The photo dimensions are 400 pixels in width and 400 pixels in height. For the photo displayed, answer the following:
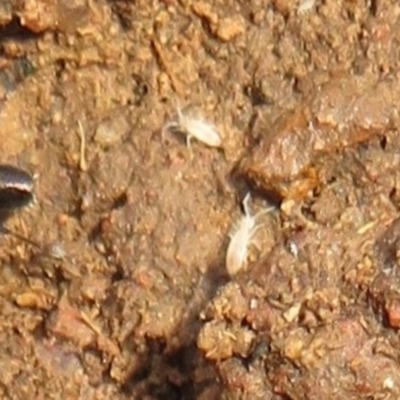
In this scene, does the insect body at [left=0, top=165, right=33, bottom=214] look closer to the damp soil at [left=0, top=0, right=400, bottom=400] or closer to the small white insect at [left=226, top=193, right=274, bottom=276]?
the damp soil at [left=0, top=0, right=400, bottom=400]

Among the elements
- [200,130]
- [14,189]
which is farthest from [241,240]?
[14,189]

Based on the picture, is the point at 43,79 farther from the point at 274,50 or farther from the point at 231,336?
the point at 231,336

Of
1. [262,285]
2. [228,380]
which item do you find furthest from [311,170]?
[228,380]

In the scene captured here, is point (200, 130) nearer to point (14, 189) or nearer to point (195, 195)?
point (195, 195)

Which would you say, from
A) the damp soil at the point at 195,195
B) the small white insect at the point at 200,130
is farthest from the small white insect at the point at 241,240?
the small white insect at the point at 200,130

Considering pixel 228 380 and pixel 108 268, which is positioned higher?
pixel 108 268

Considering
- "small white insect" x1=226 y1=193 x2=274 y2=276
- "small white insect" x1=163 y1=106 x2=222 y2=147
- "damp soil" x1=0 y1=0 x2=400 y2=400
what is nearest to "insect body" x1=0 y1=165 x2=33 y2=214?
"damp soil" x1=0 y1=0 x2=400 y2=400
